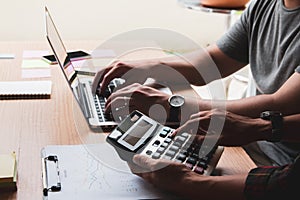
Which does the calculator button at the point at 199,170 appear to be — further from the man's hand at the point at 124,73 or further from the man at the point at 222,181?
the man's hand at the point at 124,73

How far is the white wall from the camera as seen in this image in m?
2.75

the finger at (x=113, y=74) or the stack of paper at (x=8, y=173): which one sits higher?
the finger at (x=113, y=74)

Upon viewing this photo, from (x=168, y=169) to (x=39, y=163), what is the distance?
269mm

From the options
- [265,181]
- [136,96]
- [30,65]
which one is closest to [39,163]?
[136,96]

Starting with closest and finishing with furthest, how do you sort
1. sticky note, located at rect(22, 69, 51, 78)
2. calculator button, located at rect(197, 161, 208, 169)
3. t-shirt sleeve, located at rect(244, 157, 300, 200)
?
t-shirt sleeve, located at rect(244, 157, 300, 200) → calculator button, located at rect(197, 161, 208, 169) → sticky note, located at rect(22, 69, 51, 78)

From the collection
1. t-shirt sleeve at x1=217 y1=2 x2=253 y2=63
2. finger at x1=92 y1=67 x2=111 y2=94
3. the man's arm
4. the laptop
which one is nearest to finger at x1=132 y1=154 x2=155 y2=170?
the laptop

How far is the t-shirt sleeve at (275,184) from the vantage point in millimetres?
847

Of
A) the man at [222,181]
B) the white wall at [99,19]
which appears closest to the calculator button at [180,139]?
the man at [222,181]

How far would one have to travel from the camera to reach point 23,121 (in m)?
1.15

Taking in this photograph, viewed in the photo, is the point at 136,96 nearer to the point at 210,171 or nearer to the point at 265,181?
the point at 210,171

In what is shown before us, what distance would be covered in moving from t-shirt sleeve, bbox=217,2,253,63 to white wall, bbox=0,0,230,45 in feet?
4.58

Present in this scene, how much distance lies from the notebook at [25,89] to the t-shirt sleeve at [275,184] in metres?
0.66

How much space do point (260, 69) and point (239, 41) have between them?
0.51ft

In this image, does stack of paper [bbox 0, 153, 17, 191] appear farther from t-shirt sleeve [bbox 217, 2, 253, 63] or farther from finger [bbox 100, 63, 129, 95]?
t-shirt sleeve [bbox 217, 2, 253, 63]
